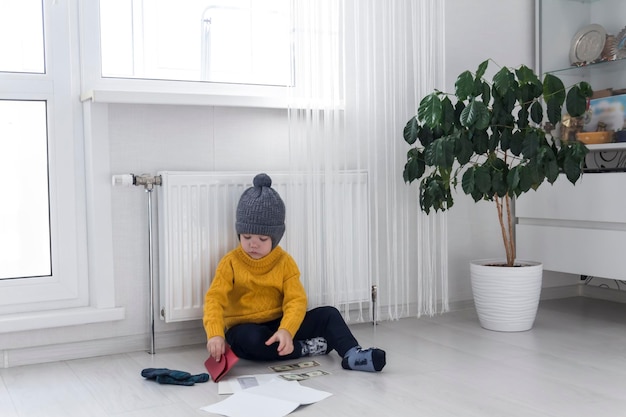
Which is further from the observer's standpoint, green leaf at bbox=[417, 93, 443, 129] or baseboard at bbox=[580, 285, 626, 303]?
baseboard at bbox=[580, 285, 626, 303]

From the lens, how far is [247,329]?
233cm

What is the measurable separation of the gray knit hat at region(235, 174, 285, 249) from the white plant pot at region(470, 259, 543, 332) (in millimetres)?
864

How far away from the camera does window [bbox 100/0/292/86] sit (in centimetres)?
256

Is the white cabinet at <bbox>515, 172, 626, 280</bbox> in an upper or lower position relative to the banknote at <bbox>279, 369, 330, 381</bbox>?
upper

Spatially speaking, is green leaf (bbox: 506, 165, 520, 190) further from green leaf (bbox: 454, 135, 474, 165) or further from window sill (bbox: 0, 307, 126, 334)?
window sill (bbox: 0, 307, 126, 334)

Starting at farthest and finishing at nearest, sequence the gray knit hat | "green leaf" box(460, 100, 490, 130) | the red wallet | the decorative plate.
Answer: the decorative plate, "green leaf" box(460, 100, 490, 130), the gray knit hat, the red wallet

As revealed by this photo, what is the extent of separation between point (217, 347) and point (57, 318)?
58 centimetres

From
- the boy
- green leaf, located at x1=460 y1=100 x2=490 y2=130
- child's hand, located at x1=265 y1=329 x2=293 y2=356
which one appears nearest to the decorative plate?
green leaf, located at x1=460 y1=100 x2=490 y2=130

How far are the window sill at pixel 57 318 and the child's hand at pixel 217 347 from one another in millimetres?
435

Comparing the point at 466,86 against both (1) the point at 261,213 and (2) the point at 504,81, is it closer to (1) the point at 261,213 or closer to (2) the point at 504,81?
(2) the point at 504,81

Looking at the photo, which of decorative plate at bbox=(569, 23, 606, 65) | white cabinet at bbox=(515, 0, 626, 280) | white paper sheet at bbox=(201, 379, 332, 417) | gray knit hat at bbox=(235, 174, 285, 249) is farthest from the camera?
decorative plate at bbox=(569, 23, 606, 65)

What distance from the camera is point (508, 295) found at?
273 centimetres

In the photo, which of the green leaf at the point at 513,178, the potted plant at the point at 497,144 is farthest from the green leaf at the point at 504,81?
the green leaf at the point at 513,178

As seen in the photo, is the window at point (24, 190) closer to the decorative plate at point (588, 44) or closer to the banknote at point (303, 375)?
the banknote at point (303, 375)
